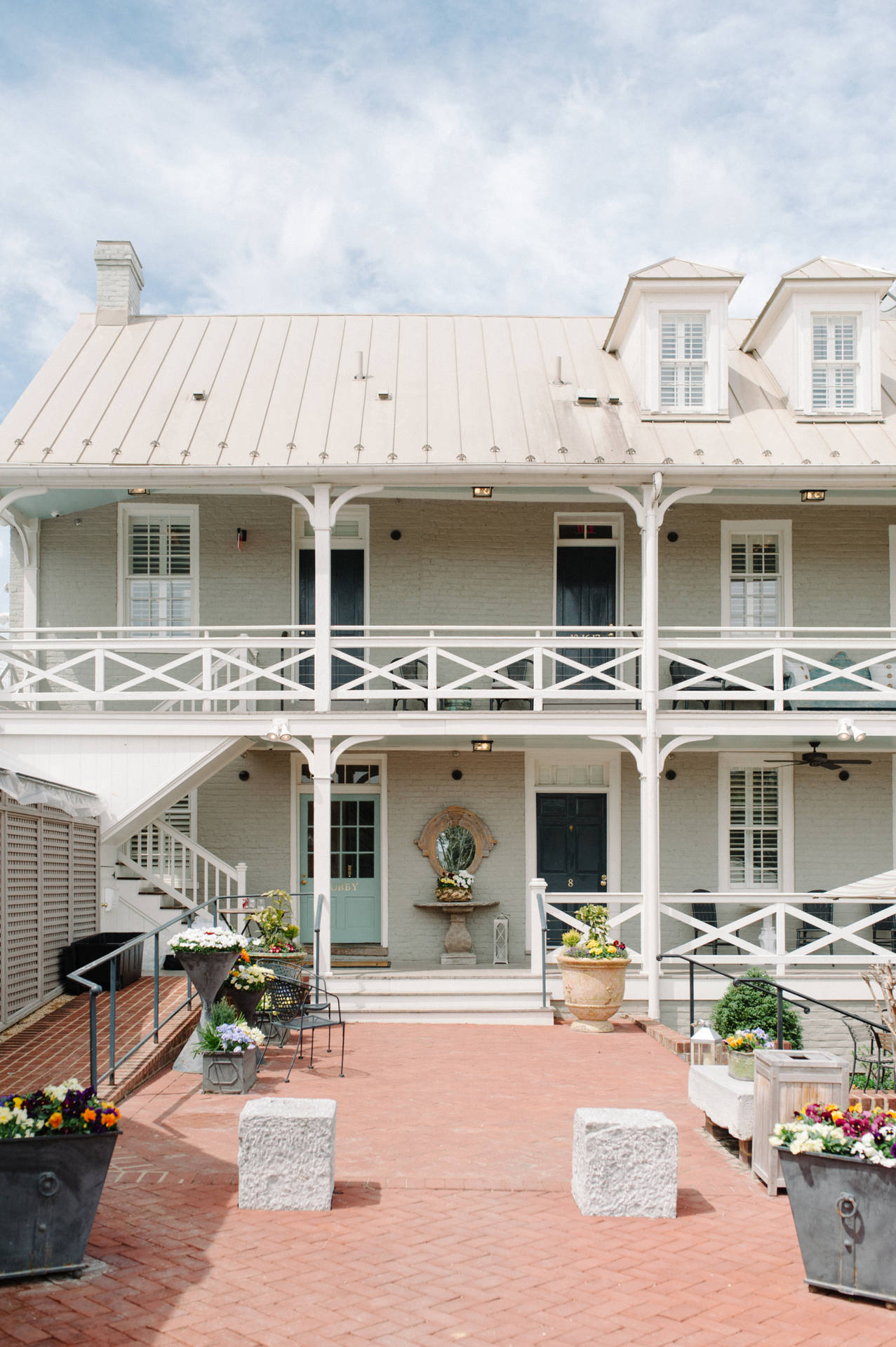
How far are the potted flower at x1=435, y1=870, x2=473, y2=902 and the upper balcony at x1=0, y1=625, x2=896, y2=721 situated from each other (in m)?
2.13

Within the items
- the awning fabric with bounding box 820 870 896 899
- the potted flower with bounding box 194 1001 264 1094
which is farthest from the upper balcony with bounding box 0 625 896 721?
the potted flower with bounding box 194 1001 264 1094

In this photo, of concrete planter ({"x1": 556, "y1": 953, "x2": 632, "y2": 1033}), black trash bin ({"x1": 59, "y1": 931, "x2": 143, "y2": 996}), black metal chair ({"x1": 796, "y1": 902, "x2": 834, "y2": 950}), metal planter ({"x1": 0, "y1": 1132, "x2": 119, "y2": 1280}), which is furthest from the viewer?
black metal chair ({"x1": 796, "y1": 902, "x2": 834, "y2": 950})

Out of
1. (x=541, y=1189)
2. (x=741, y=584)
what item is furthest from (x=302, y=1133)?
(x=741, y=584)

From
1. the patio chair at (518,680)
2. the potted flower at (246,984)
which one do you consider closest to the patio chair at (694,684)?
the patio chair at (518,680)

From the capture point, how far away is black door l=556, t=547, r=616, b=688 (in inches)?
627

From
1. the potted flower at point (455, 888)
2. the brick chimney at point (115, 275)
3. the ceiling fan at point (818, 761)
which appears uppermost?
the brick chimney at point (115, 275)

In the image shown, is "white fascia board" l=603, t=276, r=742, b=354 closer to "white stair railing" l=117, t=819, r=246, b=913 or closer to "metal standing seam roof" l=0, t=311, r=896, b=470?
"metal standing seam roof" l=0, t=311, r=896, b=470

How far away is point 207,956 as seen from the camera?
9.41 metres

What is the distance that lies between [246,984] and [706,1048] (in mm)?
3837

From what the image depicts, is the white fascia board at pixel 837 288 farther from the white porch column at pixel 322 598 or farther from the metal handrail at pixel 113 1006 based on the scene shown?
the metal handrail at pixel 113 1006

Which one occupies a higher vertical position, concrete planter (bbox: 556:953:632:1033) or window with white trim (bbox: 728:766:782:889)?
window with white trim (bbox: 728:766:782:889)

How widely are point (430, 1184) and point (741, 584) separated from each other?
1085cm

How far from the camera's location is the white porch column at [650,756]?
1325 centimetres

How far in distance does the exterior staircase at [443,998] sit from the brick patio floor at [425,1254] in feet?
12.9
